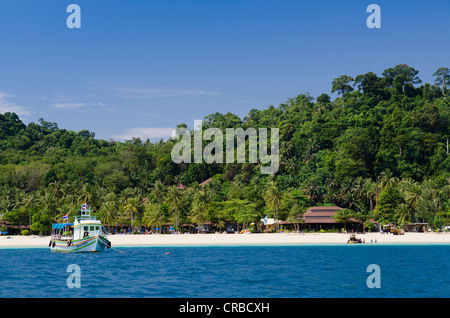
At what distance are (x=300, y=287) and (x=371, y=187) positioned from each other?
8130 centimetres

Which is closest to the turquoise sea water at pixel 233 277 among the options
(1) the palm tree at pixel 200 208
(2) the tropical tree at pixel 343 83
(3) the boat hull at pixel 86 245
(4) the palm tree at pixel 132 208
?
(3) the boat hull at pixel 86 245

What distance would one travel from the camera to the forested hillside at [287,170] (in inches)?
3868

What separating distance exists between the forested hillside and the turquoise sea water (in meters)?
45.9

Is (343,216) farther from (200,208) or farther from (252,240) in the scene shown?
(200,208)

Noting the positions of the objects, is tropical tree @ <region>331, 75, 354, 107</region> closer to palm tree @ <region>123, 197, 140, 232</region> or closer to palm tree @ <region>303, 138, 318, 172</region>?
palm tree @ <region>303, 138, 318, 172</region>

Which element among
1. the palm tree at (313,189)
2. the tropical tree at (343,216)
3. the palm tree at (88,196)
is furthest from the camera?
the palm tree at (313,189)

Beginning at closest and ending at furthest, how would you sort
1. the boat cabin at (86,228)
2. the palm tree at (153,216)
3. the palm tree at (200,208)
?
the boat cabin at (86,228) → the palm tree at (200,208) → the palm tree at (153,216)

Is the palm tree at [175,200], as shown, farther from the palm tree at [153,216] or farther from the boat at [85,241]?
the boat at [85,241]

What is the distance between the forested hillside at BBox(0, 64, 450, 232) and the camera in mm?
98250

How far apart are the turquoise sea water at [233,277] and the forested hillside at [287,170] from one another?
45.9 metres

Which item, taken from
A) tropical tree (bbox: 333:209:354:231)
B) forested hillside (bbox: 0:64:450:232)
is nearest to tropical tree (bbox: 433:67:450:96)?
forested hillside (bbox: 0:64:450:232)

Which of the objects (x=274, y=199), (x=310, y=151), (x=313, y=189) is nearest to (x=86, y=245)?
(x=274, y=199)
